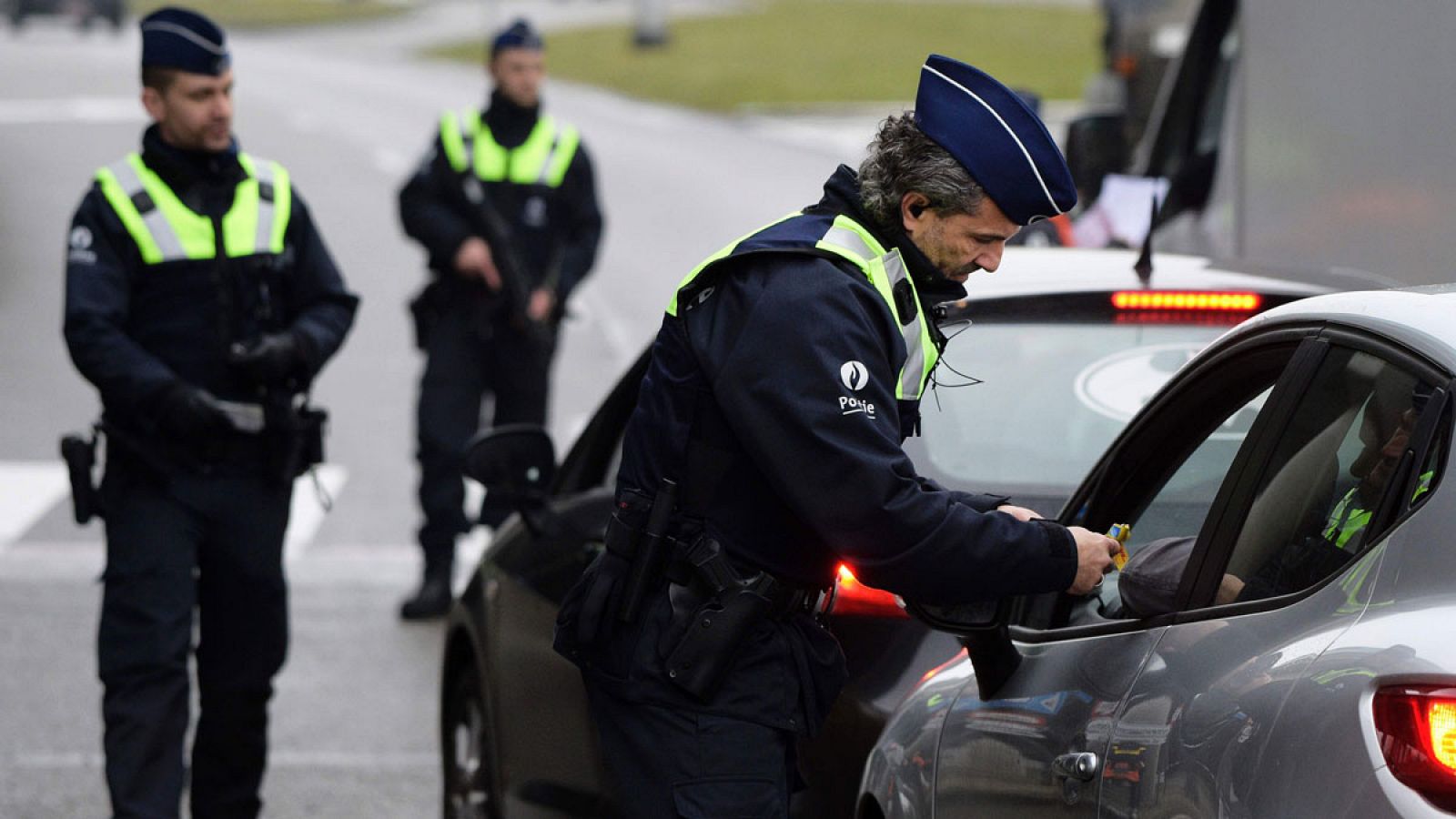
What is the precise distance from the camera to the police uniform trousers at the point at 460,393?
8.54m

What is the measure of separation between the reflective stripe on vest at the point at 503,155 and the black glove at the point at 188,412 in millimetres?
3531

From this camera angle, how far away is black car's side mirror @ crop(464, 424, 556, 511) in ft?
16.5

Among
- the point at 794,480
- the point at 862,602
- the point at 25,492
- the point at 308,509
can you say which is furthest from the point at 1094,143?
the point at 794,480

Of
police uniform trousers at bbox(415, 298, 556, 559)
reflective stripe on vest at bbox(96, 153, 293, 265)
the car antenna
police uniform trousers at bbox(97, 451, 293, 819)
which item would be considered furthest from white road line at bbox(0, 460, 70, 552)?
the car antenna

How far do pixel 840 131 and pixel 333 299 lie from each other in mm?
25407

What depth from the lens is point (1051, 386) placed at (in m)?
4.66

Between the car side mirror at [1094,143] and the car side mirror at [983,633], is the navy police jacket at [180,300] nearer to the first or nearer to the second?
the car side mirror at [983,633]

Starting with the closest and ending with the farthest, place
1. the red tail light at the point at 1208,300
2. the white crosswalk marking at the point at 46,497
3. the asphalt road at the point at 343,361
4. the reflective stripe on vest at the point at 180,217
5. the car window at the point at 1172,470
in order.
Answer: the car window at the point at 1172,470 < the red tail light at the point at 1208,300 < the reflective stripe on vest at the point at 180,217 < the asphalt road at the point at 343,361 < the white crosswalk marking at the point at 46,497

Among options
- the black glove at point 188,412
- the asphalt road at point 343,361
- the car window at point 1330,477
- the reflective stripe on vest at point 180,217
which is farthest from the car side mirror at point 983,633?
the asphalt road at point 343,361

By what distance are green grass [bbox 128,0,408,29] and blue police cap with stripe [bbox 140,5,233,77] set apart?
2010 inches

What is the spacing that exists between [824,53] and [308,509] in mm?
36686

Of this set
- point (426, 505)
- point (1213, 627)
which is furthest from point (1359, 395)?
point (426, 505)

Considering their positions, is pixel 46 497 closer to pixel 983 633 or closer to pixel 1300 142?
pixel 1300 142

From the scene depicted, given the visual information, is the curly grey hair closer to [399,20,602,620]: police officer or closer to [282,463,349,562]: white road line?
[399,20,602,620]: police officer
